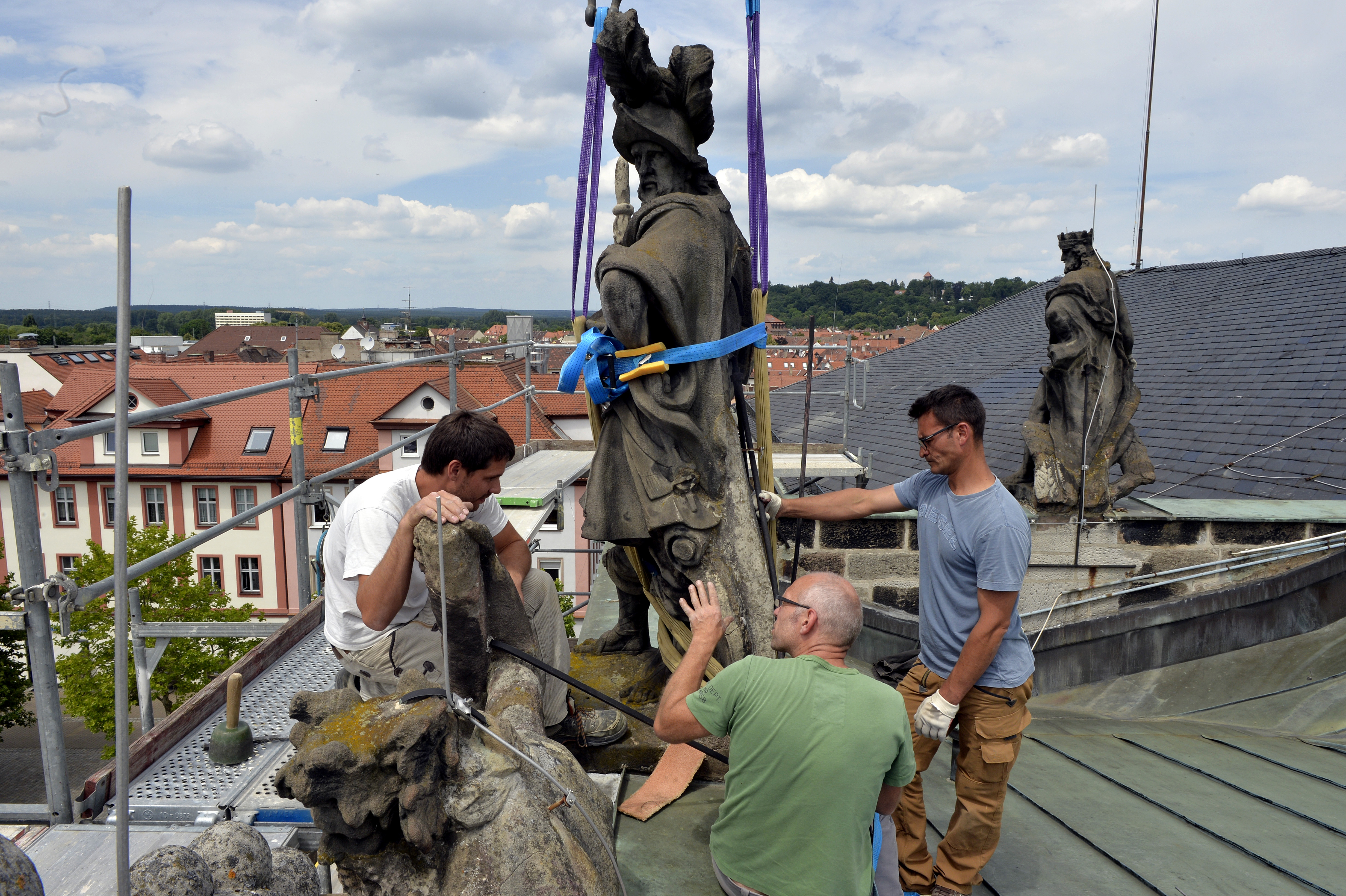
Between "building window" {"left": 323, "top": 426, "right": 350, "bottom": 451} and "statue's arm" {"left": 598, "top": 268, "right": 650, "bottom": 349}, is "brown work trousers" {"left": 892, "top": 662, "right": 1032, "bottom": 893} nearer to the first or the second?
"statue's arm" {"left": 598, "top": 268, "right": 650, "bottom": 349}

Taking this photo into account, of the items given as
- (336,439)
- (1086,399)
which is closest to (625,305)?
(1086,399)

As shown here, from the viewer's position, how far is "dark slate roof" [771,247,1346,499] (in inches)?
301

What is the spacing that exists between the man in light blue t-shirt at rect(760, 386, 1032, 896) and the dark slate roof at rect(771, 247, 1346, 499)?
190 inches

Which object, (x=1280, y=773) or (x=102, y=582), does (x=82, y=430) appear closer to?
(x=102, y=582)

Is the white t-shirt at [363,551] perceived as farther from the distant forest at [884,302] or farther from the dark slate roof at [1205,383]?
the dark slate roof at [1205,383]

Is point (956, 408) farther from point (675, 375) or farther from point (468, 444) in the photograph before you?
point (468, 444)

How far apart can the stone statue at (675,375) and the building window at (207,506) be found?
2282cm

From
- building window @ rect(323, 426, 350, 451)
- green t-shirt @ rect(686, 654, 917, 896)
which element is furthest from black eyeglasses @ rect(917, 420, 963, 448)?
building window @ rect(323, 426, 350, 451)

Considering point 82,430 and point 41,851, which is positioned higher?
point 82,430

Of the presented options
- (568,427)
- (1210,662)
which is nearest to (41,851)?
(1210,662)

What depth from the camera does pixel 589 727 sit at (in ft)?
9.68

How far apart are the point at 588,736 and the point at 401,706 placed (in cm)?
140

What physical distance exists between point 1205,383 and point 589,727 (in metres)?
9.56

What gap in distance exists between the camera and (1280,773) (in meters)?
3.59
